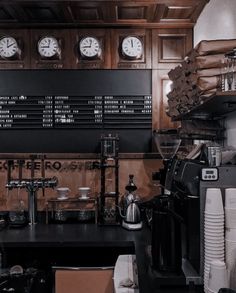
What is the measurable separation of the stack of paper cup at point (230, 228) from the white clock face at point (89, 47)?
2.19m

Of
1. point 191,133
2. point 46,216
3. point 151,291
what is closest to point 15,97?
point 46,216

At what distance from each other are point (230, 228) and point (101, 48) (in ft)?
7.64

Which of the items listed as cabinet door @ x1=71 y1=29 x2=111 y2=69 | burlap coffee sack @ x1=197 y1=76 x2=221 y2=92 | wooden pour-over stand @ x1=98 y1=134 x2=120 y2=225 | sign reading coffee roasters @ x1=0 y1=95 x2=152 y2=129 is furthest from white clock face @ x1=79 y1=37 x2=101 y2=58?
burlap coffee sack @ x1=197 y1=76 x2=221 y2=92

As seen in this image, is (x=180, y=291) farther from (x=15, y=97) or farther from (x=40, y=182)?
(x=15, y=97)

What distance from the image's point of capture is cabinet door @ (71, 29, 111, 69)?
11.1 feet

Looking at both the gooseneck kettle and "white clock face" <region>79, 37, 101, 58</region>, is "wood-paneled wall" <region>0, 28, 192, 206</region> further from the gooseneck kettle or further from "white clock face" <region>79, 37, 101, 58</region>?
the gooseneck kettle

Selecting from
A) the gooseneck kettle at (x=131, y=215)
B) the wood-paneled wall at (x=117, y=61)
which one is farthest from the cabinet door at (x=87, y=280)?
the wood-paneled wall at (x=117, y=61)

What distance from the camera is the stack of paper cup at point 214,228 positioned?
4.89 feet

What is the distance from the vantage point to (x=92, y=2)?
2.88 meters

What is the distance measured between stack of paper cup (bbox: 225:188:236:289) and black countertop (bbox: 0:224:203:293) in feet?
2.43

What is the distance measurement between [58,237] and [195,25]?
7.20 feet

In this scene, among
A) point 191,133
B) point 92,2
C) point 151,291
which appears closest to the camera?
point 151,291

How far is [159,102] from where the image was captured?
3.42 meters

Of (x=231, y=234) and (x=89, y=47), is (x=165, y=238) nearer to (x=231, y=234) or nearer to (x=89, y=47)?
(x=231, y=234)
